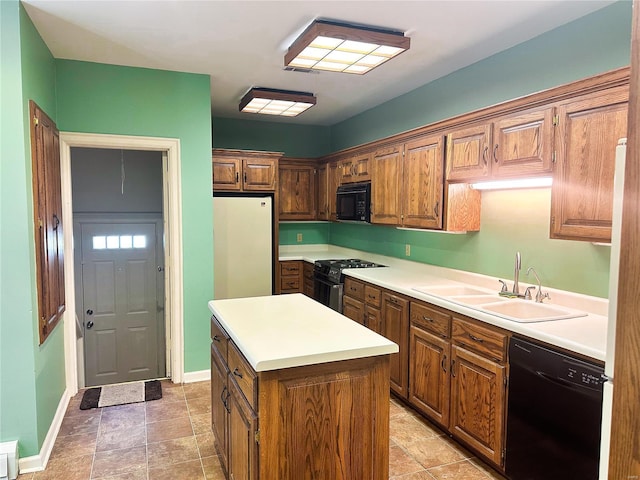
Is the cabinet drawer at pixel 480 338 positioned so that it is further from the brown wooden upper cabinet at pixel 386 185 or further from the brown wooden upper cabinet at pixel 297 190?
the brown wooden upper cabinet at pixel 297 190

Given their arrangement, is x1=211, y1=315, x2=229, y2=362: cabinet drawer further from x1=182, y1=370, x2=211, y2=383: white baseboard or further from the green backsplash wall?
the green backsplash wall

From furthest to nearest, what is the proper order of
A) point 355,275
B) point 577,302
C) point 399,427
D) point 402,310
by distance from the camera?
1. point 355,275
2. point 402,310
3. point 399,427
4. point 577,302

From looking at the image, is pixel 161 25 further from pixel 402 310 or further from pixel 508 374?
pixel 508 374

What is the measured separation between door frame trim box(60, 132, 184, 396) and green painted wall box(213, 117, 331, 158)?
1883 millimetres

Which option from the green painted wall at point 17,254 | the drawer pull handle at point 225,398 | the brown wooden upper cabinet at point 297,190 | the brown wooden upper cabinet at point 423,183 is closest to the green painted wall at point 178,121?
the green painted wall at point 17,254

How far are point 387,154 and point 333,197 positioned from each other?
139cm

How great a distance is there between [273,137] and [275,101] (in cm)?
155

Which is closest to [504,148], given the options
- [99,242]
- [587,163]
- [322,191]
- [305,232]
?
[587,163]

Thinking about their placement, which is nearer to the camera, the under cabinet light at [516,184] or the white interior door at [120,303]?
the under cabinet light at [516,184]

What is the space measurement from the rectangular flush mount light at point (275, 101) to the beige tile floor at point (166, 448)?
2789mm

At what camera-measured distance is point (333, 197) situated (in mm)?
5379

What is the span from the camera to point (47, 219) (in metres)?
2.87

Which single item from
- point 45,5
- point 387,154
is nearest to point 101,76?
point 45,5

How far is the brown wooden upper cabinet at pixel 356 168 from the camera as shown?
4.49 m
